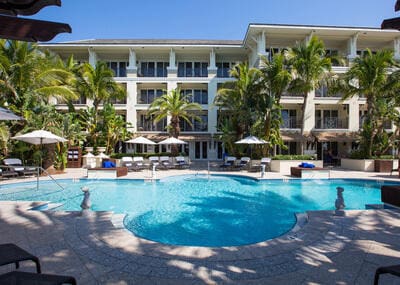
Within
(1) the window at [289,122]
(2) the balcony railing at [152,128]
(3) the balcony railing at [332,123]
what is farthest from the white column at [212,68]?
(3) the balcony railing at [332,123]

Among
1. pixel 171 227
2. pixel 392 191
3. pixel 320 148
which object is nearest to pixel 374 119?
pixel 320 148

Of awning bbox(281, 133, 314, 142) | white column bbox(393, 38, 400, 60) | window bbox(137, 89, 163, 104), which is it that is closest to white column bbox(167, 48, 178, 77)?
window bbox(137, 89, 163, 104)

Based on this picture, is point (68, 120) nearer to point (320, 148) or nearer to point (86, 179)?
point (86, 179)

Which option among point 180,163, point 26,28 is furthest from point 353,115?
point 26,28

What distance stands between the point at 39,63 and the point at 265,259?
59.4ft

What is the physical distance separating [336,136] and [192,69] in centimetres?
1864

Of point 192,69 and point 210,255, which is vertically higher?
point 192,69

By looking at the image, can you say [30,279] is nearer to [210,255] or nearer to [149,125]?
[210,255]

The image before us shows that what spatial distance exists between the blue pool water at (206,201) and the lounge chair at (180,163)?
4.13m

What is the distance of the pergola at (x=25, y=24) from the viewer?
2.93 metres

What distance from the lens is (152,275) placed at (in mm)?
3732

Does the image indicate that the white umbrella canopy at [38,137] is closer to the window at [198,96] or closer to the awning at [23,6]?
the awning at [23,6]

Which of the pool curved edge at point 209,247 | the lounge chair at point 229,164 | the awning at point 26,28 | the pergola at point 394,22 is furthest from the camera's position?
the lounge chair at point 229,164

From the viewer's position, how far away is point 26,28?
3008 millimetres
